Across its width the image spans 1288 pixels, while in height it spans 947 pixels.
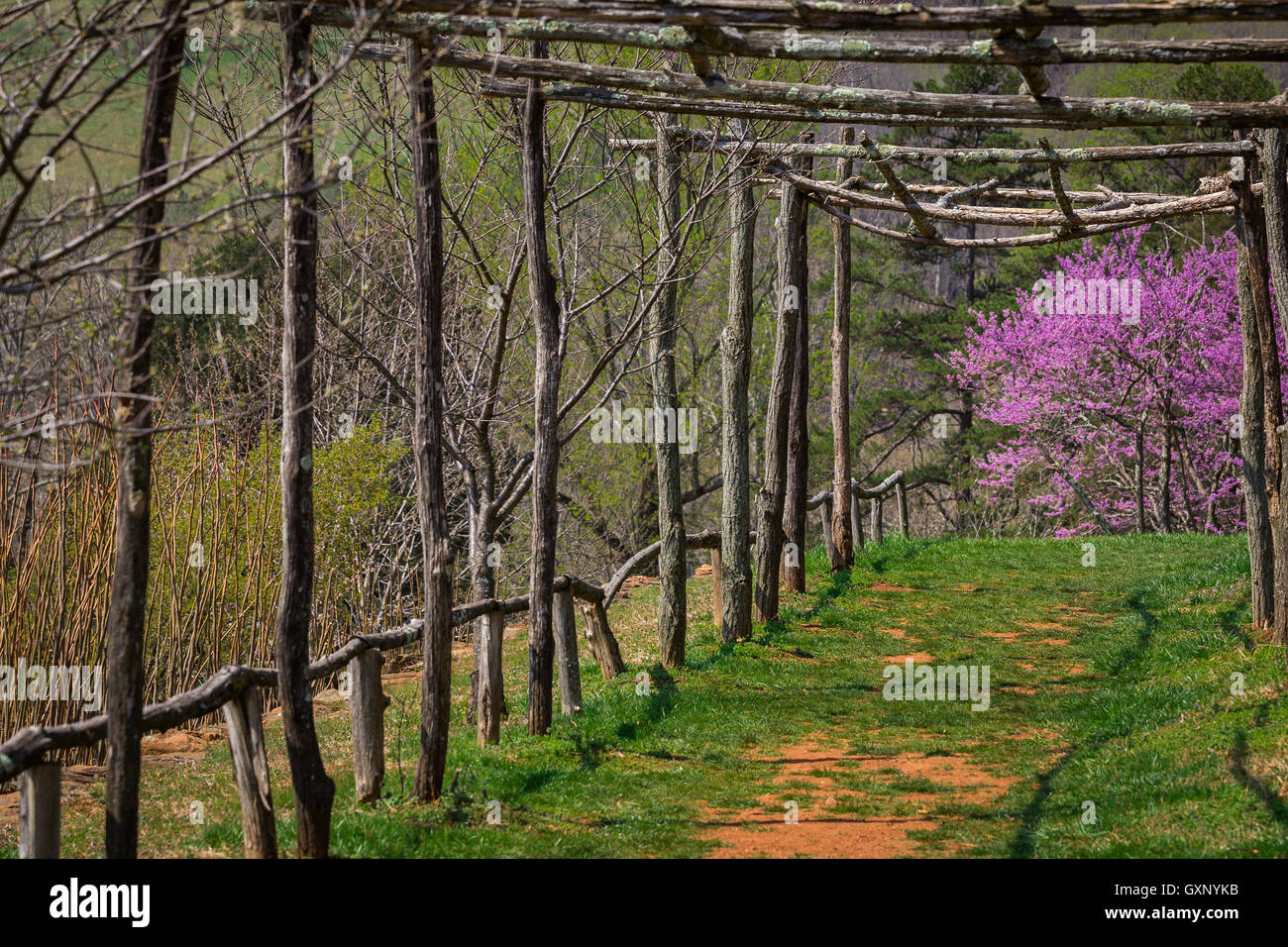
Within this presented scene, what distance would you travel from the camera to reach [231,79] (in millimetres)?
8438

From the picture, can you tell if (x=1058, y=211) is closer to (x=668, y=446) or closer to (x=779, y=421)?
(x=779, y=421)

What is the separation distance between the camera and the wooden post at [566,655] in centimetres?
871

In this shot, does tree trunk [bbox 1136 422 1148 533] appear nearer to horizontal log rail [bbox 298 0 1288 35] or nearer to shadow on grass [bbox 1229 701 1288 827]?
shadow on grass [bbox 1229 701 1288 827]

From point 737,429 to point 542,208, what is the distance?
4.35 metres

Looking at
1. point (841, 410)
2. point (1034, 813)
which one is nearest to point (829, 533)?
point (841, 410)

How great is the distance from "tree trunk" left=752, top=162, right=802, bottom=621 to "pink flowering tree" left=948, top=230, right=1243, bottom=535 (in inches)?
299

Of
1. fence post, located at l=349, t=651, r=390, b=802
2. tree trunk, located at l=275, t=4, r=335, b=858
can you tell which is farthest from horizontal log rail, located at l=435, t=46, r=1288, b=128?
fence post, located at l=349, t=651, r=390, b=802

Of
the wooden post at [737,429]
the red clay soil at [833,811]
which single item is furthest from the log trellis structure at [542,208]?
the red clay soil at [833,811]

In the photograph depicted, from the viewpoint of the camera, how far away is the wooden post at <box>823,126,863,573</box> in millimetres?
14945

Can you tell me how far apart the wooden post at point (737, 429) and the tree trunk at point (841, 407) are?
3.50 meters

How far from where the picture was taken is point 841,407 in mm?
15289

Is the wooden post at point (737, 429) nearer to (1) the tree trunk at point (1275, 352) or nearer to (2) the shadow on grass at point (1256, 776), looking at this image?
(1) the tree trunk at point (1275, 352)

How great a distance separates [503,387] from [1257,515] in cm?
914
